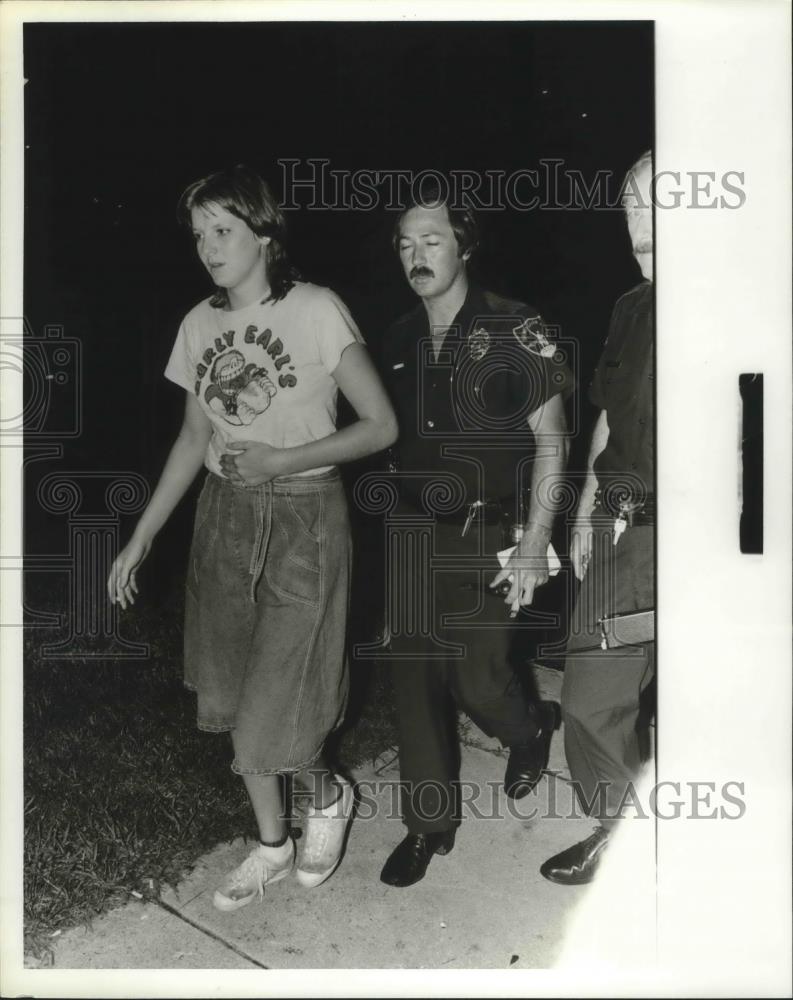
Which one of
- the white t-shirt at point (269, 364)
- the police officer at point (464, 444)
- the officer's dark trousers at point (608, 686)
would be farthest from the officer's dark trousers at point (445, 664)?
the white t-shirt at point (269, 364)

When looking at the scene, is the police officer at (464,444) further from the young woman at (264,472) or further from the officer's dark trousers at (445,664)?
the young woman at (264,472)

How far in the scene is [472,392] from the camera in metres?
2.32

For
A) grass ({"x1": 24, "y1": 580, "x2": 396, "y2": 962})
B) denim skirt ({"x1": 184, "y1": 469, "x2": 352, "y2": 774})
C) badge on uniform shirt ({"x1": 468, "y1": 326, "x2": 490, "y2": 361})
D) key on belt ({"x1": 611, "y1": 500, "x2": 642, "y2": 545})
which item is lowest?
grass ({"x1": 24, "y1": 580, "x2": 396, "y2": 962})

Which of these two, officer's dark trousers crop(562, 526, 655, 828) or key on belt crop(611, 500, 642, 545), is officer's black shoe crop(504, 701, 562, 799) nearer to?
officer's dark trousers crop(562, 526, 655, 828)

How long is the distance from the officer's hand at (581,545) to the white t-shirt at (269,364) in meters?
0.63

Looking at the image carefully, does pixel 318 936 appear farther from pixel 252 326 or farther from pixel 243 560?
pixel 252 326

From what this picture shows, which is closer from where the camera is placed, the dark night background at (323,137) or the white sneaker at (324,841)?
the dark night background at (323,137)

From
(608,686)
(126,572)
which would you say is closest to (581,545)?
(608,686)

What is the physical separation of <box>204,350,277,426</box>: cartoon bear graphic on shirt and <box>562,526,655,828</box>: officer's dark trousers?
0.87 m

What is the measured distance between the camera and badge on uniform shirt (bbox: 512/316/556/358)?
2307 millimetres

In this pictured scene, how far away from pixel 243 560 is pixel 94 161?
3.37ft

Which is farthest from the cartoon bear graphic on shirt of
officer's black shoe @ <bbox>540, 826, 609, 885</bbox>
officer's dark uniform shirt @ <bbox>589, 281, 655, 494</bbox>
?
officer's black shoe @ <bbox>540, 826, 609, 885</bbox>

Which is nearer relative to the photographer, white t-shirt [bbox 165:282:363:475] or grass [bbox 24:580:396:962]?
white t-shirt [bbox 165:282:363:475]

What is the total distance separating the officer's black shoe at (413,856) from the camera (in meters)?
2.39
